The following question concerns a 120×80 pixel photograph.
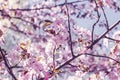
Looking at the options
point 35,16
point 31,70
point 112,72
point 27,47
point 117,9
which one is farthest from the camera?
point 35,16

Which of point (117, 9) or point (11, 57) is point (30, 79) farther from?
point (117, 9)

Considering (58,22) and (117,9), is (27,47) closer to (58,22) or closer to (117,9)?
(58,22)

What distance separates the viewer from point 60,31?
179 inches

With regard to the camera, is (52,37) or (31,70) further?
(52,37)

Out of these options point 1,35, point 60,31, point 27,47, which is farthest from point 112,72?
point 1,35

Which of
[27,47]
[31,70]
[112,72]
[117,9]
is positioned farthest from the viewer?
[117,9]

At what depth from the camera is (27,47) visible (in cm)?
433

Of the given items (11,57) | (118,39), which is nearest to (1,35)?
(11,57)

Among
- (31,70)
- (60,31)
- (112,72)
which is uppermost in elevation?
(60,31)

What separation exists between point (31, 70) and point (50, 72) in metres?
0.29

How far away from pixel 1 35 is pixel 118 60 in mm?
1686

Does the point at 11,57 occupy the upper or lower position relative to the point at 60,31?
lower

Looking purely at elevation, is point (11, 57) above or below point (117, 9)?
below

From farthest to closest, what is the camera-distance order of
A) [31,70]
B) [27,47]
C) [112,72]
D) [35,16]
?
[35,16]
[112,72]
[27,47]
[31,70]
